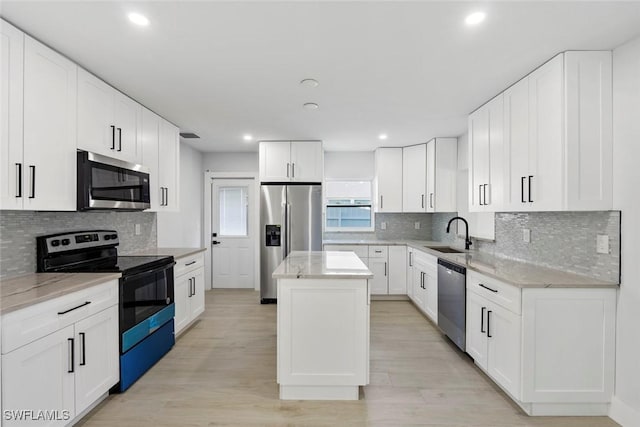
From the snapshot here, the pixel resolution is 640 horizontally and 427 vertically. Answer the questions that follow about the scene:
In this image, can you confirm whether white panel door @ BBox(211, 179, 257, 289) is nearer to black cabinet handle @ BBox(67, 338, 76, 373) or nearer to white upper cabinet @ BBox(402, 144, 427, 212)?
white upper cabinet @ BBox(402, 144, 427, 212)

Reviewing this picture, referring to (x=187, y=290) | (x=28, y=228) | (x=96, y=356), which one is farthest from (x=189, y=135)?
(x=96, y=356)

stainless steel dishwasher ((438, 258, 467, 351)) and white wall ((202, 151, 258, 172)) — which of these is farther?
white wall ((202, 151, 258, 172))

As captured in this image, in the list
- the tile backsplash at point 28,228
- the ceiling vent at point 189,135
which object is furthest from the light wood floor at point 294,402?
the ceiling vent at point 189,135

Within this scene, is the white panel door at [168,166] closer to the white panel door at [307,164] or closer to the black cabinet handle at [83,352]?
the white panel door at [307,164]

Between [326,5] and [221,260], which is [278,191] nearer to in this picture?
[221,260]

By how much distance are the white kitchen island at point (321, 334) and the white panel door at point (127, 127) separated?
184 cm

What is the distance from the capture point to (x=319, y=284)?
86.4 inches

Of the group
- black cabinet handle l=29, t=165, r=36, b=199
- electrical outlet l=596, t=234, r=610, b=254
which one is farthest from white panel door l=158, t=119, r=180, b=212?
electrical outlet l=596, t=234, r=610, b=254

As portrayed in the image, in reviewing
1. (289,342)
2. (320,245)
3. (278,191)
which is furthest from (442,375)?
(278,191)

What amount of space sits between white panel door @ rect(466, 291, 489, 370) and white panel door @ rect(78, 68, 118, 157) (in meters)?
3.30

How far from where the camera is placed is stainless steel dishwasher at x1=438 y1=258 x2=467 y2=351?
2781 mm

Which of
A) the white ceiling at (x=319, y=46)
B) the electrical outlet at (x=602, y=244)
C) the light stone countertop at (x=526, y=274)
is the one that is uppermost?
the white ceiling at (x=319, y=46)

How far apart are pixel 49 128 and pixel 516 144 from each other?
3.33 m

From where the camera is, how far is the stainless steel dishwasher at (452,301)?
9.12ft
